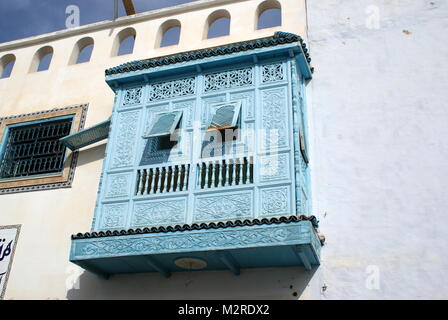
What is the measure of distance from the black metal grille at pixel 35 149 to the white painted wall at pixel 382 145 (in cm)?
380

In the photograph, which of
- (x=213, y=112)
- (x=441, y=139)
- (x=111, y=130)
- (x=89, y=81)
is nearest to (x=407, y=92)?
(x=441, y=139)

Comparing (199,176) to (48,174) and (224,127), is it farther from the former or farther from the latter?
(48,174)

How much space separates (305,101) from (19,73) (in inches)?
204

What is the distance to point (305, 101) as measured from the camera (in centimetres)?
764

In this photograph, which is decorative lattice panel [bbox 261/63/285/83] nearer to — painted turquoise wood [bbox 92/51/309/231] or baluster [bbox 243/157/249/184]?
painted turquoise wood [bbox 92/51/309/231]

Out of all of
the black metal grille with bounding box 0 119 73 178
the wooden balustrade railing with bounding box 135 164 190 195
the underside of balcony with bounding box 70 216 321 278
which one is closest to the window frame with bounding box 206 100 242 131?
the wooden balustrade railing with bounding box 135 164 190 195

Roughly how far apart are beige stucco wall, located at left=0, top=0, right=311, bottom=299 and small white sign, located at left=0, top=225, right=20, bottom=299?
0.25 ft

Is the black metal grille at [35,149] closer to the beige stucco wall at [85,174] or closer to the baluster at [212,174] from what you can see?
the beige stucco wall at [85,174]

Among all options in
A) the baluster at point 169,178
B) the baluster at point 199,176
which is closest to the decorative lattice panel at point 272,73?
the baluster at point 199,176

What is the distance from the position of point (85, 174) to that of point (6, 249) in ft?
4.73

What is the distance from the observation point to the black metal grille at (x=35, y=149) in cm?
869

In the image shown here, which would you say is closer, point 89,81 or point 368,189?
point 368,189
